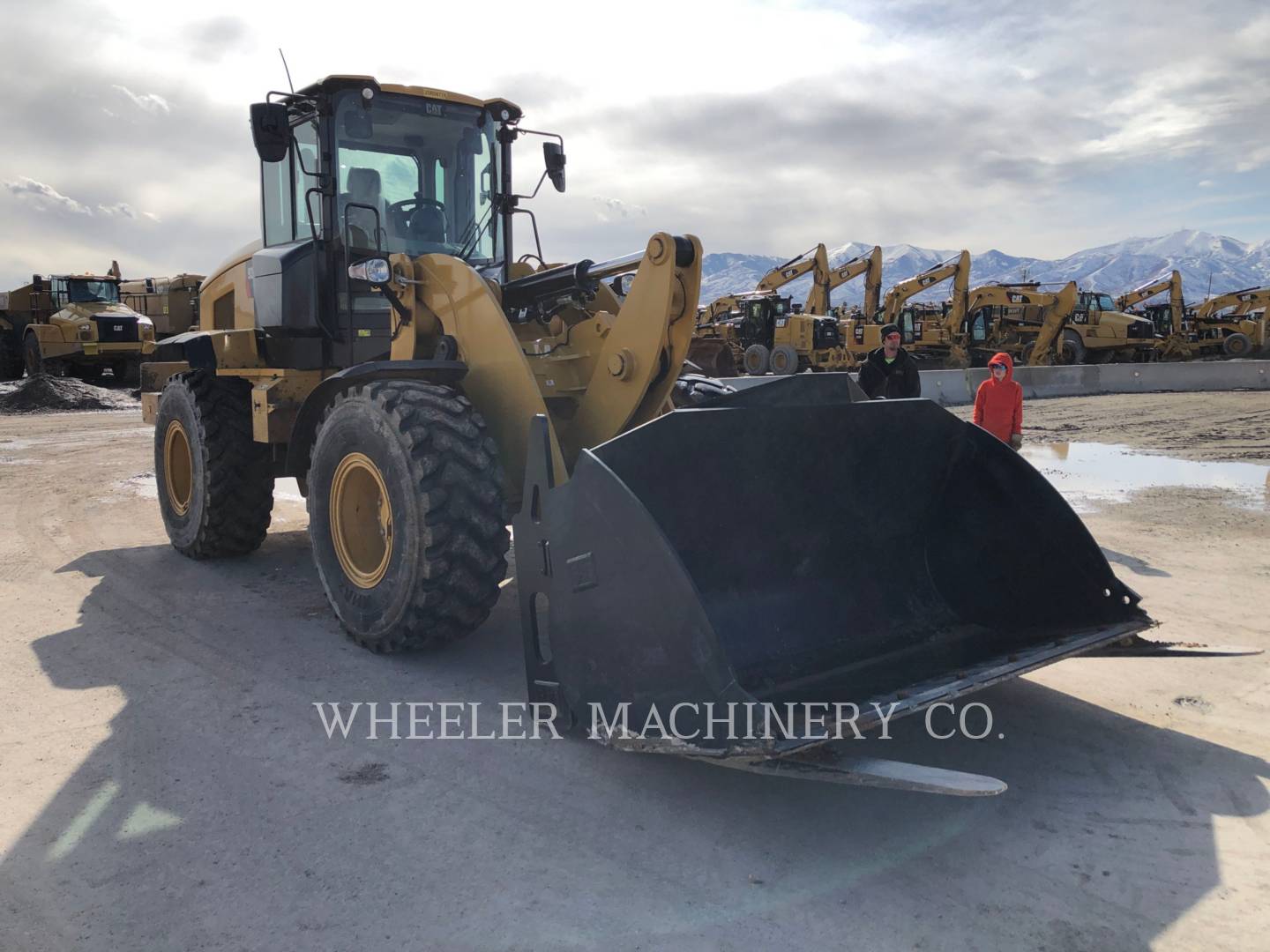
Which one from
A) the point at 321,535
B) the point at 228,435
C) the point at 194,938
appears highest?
the point at 228,435

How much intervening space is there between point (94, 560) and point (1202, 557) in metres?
7.60

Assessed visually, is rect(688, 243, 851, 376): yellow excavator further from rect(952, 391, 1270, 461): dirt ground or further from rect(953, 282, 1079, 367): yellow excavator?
rect(952, 391, 1270, 461): dirt ground

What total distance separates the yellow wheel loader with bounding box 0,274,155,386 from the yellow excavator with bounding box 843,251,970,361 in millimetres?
20146

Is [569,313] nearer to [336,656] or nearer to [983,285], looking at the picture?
[336,656]

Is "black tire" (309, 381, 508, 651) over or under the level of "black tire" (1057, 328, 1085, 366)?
under

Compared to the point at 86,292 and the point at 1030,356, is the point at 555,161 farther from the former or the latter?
the point at 1030,356

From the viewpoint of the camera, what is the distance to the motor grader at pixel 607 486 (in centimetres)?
332

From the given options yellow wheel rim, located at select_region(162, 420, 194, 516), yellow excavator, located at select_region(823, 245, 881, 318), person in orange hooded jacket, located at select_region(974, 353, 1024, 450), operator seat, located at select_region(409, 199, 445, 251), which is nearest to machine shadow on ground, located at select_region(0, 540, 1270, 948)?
operator seat, located at select_region(409, 199, 445, 251)

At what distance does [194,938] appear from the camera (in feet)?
8.47

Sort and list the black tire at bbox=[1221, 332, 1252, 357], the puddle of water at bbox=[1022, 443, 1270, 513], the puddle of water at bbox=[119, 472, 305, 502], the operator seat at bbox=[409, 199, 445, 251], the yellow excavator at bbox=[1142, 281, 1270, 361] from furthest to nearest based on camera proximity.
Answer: the yellow excavator at bbox=[1142, 281, 1270, 361] → the black tire at bbox=[1221, 332, 1252, 357] → the puddle of water at bbox=[119, 472, 305, 502] → the puddle of water at bbox=[1022, 443, 1270, 513] → the operator seat at bbox=[409, 199, 445, 251]

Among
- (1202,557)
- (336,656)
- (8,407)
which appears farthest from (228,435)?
(8,407)

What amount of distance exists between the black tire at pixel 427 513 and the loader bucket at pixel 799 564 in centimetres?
49

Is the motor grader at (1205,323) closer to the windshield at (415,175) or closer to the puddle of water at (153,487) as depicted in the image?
the puddle of water at (153,487)

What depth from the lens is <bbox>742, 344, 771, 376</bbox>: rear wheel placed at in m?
29.7
